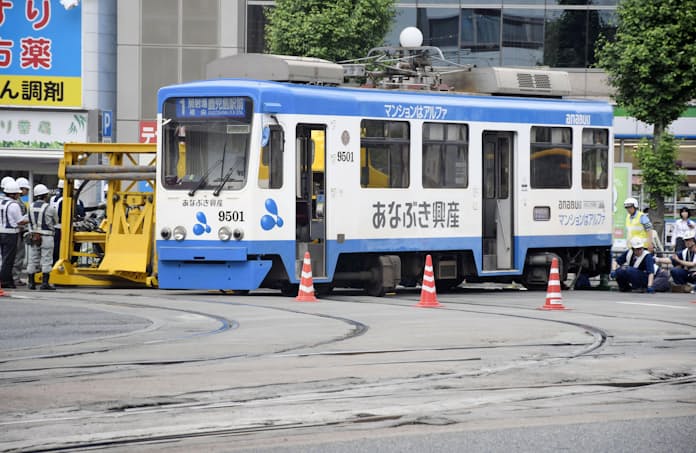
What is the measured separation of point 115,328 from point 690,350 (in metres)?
5.99

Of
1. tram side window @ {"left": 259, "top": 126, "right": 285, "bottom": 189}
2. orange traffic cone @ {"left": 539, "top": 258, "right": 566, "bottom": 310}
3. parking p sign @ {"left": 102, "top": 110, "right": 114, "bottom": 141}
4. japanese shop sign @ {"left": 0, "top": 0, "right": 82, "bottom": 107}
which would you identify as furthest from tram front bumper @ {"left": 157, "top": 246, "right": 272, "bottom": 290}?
japanese shop sign @ {"left": 0, "top": 0, "right": 82, "bottom": 107}

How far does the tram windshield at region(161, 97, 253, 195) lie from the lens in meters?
19.2

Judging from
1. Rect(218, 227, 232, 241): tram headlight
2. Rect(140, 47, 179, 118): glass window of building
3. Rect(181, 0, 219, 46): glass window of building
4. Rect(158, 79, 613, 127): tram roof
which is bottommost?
Rect(218, 227, 232, 241): tram headlight

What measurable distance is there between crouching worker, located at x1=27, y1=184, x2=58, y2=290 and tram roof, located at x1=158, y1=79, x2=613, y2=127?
309 cm

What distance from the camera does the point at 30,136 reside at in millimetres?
36594

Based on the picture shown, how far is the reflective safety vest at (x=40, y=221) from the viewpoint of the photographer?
69.5 ft

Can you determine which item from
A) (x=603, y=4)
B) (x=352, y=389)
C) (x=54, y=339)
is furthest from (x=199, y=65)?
(x=352, y=389)

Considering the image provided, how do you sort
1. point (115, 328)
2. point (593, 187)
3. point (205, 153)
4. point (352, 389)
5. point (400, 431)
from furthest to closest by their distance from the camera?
point (593, 187)
point (205, 153)
point (115, 328)
point (352, 389)
point (400, 431)

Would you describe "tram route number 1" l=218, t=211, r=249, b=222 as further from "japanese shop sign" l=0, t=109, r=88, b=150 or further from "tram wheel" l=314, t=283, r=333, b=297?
"japanese shop sign" l=0, t=109, r=88, b=150

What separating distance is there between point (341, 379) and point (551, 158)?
1366 cm

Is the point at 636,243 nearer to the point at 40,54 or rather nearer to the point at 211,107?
the point at 211,107

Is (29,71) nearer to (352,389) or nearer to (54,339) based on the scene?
(54,339)

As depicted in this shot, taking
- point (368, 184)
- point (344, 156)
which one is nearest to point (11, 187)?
point (344, 156)

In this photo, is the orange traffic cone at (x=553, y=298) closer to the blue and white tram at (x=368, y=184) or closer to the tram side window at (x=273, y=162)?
the blue and white tram at (x=368, y=184)
